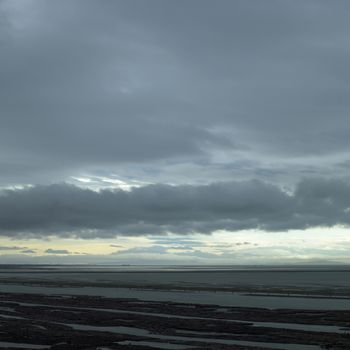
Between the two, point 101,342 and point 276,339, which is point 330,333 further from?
point 101,342

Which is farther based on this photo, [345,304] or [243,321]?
[345,304]

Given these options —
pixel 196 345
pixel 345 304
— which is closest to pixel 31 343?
pixel 196 345

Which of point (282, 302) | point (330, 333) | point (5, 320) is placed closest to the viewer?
A: point (330, 333)

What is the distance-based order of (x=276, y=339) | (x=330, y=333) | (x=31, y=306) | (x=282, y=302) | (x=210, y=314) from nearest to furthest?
1. (x=276, y=339)
2. (x=330, y=333)
3. (x=210, y=314)
4. (x=31, y=306)
5. (x=282, y=302)

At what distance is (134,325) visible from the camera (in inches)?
1679

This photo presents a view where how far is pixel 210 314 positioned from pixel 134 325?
33.0 feet

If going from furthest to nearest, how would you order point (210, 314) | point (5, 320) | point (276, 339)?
point (210, 314) → point (5, 320) → point (276, 339)

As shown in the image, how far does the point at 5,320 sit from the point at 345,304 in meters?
38.7

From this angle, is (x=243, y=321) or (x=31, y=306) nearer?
(x=243, y=321)

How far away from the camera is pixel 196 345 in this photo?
3253 cm

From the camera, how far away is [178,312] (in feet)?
170

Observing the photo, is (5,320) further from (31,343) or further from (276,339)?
(276,339)

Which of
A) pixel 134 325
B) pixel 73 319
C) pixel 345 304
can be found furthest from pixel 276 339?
pixel 345 304

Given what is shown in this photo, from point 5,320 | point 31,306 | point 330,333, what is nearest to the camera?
point 330,333
